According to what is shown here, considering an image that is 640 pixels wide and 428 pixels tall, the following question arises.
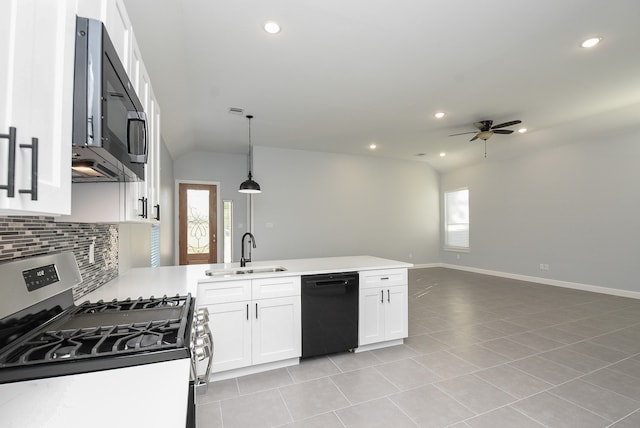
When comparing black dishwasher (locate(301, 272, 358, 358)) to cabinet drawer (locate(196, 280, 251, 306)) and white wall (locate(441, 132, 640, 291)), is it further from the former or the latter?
white wall (locate(441, 132, 640, 291))

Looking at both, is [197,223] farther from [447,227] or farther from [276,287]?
[447,227]

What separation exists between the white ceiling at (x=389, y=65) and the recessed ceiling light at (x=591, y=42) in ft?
0.20

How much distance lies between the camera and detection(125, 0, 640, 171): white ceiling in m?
2.32

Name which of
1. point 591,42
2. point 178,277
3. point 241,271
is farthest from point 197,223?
point 591,42

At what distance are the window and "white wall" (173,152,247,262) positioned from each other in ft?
18.4

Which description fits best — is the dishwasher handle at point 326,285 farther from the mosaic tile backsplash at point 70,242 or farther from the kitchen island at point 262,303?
the mosaic tile backsplash at point 70,242

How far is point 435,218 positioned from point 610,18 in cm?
627

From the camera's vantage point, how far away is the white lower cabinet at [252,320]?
2377 mm

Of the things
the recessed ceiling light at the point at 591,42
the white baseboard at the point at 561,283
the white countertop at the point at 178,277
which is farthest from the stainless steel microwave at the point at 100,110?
the white baseboard at the point at 561,283

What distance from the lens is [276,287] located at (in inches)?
102

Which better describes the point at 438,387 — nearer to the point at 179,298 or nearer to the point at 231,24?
the point at 179,298

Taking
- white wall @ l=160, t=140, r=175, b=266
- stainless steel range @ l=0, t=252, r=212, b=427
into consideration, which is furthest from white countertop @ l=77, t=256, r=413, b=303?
white wall @ l=160, t=140, r=175, b=266

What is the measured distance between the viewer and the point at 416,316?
410 centimetres

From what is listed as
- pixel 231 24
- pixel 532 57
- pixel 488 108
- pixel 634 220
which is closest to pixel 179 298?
pixel 231 24
